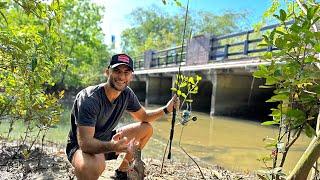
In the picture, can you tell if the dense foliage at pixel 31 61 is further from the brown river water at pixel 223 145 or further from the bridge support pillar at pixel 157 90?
the bridge support pillar at pixel 157 90

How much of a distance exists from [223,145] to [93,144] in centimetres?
563

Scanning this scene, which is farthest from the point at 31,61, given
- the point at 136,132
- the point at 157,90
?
the point at 157,90

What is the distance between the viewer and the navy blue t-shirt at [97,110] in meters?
2.75

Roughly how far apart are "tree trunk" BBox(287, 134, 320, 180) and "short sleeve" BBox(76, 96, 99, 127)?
142 cm

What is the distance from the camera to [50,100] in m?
3.93

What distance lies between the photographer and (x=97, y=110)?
9.29 feet

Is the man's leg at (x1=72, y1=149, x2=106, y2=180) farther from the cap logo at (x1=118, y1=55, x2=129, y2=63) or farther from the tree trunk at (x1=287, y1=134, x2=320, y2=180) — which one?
the tree trunk at (x1=287, y1=134, x2=320, y2=180)

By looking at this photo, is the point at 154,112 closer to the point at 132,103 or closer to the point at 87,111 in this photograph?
the point at 132,103

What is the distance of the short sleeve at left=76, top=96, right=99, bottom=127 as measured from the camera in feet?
8.93

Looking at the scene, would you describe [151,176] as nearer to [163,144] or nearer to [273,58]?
[273,58]

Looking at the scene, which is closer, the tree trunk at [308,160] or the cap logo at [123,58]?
the tree trunk at [308,160]

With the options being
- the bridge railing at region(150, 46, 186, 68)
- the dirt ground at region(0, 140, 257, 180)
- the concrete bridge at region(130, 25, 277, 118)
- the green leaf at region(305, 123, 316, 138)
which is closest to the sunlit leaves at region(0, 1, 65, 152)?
the dirt ground at region(0, 140, 257, 180)

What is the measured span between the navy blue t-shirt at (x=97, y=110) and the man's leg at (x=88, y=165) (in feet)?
0.74

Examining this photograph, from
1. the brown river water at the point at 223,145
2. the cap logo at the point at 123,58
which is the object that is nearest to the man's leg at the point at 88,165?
the cap logo at the point at 123,58
